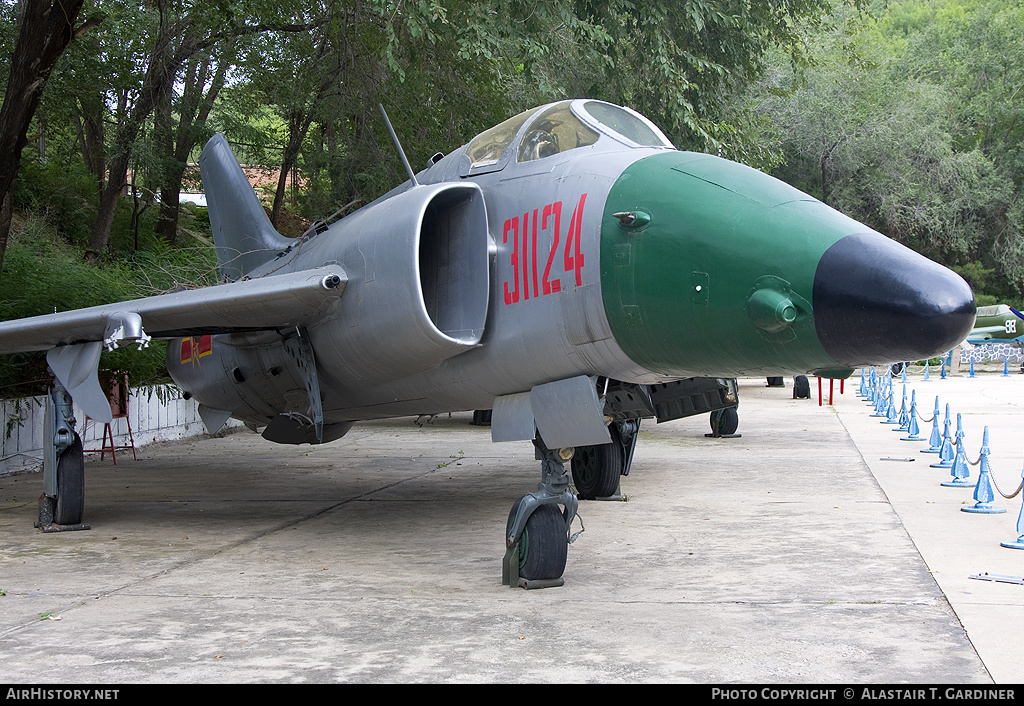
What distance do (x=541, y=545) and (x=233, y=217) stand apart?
6.42m

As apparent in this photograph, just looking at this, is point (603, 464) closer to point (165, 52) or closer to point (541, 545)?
point (541, 545)

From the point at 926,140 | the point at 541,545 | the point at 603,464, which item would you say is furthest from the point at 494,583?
the point at 926,140

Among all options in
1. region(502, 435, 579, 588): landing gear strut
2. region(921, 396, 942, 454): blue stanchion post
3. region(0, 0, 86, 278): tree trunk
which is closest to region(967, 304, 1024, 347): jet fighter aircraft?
region(921, 396, 942, 454): blue stanchion post

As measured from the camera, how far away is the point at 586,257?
5.29 m

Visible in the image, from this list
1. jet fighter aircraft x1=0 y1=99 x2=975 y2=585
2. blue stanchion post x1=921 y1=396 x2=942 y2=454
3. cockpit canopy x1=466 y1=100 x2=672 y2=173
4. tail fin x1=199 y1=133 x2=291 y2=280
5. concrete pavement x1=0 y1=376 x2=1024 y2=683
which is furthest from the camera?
blue stanchion post x1=921 y1=396 x2=942 y2=454

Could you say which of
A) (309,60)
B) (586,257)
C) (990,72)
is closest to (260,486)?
(586,257)

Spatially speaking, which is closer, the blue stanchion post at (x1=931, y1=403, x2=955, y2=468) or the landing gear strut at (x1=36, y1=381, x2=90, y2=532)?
the landing gear strut at (x1=36, y1=381, x2=90, y2=532)

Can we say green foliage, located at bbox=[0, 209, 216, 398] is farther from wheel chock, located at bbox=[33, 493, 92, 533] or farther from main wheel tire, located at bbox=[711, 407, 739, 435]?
main wheel tire, located at bbox=[711, 407, 739, 435]

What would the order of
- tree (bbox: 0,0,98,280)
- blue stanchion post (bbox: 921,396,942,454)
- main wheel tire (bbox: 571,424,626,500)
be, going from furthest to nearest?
blue stanchion post (bbox: 921,396,942,454) → tree (bbox: 0,0,98,280) → main wheel tire (bbox: 571,424,626,500)

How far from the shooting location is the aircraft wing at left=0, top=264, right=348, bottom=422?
673cm

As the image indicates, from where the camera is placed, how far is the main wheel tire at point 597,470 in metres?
9.35

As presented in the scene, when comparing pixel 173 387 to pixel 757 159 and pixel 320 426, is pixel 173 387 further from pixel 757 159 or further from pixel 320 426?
pixel 757 159

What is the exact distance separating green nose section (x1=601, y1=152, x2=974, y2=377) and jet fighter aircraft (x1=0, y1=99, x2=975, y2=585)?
0.03 feet

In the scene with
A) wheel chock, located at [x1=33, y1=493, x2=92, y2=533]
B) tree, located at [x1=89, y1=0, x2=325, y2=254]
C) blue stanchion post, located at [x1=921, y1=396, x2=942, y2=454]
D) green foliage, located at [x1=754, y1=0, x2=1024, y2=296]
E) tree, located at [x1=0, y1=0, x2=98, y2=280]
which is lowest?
wheel chock, located at [x1=33, y1=493, x2=92, y2=533]
